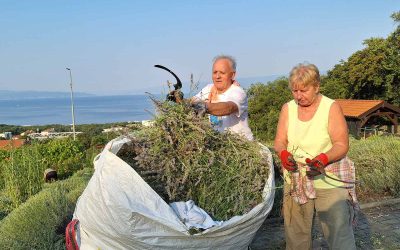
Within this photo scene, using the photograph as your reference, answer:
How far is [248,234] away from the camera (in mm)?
2707

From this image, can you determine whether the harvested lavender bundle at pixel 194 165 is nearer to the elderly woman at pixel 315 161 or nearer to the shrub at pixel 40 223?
the elderly woman at pixel 315 161

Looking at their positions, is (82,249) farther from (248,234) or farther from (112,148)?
(248,234)

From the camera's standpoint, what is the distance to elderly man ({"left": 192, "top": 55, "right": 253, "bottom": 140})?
3.37 meters

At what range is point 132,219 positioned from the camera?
88.3 inches

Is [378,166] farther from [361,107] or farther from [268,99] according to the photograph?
[268,99]

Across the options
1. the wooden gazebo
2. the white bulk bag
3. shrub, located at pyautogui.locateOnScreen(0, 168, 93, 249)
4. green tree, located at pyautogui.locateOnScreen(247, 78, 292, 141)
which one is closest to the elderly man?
the white bulk bag

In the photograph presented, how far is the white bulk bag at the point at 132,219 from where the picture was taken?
2273 millimetres

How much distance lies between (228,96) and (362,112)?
1855 cm

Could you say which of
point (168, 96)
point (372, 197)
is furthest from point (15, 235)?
point (372, 197)

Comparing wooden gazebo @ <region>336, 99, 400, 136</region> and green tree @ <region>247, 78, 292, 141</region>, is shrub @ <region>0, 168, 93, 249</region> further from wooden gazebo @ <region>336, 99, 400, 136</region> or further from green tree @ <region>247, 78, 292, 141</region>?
green tree @ <region>247, 78, 292, 141</region>

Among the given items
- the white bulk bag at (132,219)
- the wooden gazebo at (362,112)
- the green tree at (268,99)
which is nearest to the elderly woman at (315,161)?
the white bulk bag at (132,219)

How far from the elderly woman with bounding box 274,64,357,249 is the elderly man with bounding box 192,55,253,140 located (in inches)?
13.2

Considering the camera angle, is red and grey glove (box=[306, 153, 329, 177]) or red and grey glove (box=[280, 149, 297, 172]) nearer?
red and grey glove (box=[306, 153, 329, 177])

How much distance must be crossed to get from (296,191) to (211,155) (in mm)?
887
